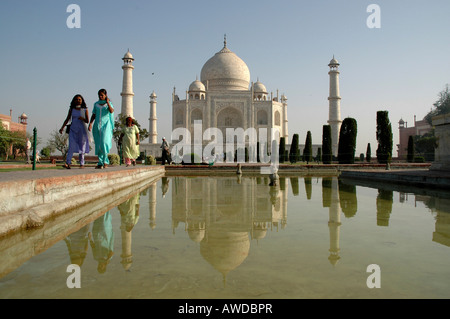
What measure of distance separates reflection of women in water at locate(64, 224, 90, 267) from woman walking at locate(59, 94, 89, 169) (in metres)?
3.34

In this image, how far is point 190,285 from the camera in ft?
4.84

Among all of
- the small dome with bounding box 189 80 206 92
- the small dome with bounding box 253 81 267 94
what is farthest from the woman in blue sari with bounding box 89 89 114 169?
the small dome with bounding box 253 81 267 94

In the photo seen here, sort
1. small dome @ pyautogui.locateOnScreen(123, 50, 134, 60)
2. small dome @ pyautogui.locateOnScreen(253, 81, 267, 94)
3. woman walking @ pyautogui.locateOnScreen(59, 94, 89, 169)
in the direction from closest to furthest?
woman walking @ pyautogui.locateOnScreen(59, 94, 89, 169)
small dome @ pyautogui.locateOnScreen(123, 50, 134, 60)
small dome @ pyautogui.locateOnScreen(253, 81, 267, 94)

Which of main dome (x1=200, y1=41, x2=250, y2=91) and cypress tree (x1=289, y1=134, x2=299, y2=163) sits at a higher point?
main dome (x1=200, y1=41, x2=250, y2=91)

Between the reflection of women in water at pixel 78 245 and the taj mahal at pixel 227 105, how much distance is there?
29.1 metres

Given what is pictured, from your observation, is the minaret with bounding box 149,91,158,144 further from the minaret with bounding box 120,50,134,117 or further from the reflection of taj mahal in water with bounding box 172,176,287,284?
the reflection of taj mahal in water with bounding box 172,176,287,284

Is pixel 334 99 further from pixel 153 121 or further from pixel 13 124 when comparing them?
pixel 13 124

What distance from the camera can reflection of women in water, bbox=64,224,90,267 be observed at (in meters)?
1.86

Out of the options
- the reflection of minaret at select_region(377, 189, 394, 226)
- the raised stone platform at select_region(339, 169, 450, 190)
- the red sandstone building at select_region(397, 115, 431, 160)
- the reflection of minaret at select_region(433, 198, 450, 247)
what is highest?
the red sandstone building at select_region(397, 115, 431, 160)

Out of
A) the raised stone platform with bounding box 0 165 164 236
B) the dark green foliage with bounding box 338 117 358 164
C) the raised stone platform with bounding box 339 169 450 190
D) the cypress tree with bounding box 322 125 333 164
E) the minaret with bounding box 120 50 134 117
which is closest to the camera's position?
the raised stone platform with bounding box 0 165 164 236

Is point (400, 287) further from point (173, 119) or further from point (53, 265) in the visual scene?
point (173, 119)

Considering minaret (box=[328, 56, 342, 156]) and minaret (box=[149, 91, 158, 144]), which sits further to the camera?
minaret (box=[149, 91, 158, 144])

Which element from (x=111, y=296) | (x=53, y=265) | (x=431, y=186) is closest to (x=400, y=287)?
(x=111, y=296)
